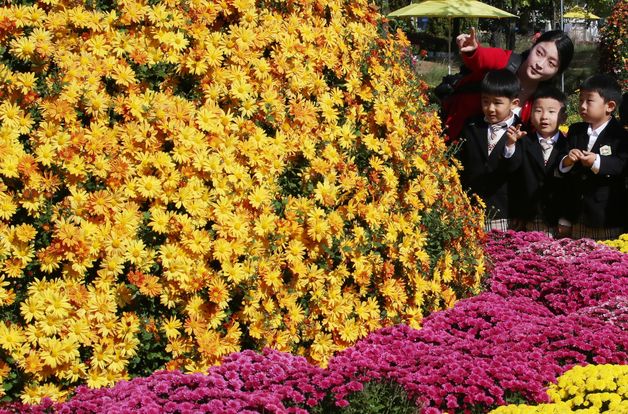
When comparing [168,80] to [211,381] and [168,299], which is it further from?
[211,381]

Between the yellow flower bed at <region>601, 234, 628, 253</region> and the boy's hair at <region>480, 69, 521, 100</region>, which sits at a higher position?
the boy's hair at <region>480, 69, 521, 100</region>

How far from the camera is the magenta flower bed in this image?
10.2 ft

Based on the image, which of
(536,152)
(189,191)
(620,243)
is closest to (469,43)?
(536,152)

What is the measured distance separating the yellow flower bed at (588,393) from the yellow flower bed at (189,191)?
33.4 inches

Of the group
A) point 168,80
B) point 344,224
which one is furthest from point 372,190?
point 168,80

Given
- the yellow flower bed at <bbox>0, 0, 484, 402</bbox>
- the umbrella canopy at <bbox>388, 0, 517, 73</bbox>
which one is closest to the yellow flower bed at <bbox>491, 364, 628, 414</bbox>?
the yellow flower bed at <bbox>0, 0, 484, 402</bbox>

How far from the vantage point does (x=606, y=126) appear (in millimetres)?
6234

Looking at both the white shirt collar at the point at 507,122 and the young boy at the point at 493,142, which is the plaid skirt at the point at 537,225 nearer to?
the young boy at the point at 493,142

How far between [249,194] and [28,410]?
110 cm

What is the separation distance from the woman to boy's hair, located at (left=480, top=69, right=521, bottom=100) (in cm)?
42

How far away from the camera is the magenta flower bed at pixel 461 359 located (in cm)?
310

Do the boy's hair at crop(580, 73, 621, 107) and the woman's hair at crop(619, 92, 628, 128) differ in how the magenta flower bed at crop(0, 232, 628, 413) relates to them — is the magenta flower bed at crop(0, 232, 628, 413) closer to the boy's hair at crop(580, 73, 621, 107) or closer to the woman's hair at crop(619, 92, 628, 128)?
the boy's hair at crop(580, 73, 621, 107)

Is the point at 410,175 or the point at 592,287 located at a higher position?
the point at 410,175

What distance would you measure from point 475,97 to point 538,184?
0.77 m
